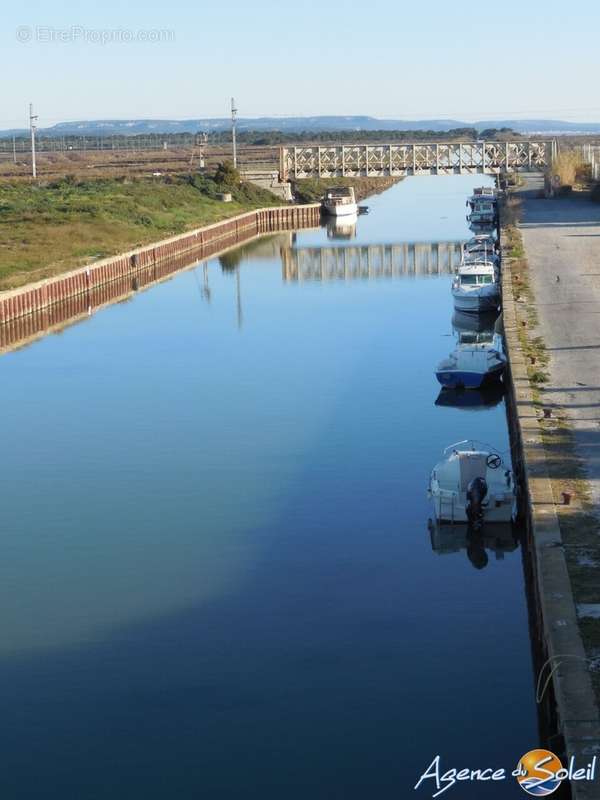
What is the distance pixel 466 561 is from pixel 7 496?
8801mm

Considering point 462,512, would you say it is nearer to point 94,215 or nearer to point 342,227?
point 94,215

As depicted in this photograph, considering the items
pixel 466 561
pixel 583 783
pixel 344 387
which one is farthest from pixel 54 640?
pixel 344 387

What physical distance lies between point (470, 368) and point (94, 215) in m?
46.1

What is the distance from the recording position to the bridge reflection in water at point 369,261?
64.1 metres

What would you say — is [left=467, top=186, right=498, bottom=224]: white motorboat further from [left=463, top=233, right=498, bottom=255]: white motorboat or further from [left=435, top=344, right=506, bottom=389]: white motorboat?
[left=435, top=344, right=506, bottom=389]: white motorboat

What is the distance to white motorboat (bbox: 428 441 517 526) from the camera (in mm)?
22016

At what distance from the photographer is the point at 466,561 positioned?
2127 cm

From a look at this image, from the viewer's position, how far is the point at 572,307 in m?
38.4

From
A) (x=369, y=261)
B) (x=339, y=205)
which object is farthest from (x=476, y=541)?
(x=339, y=205)

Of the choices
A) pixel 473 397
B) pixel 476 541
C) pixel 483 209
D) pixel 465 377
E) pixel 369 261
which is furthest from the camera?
pixel 483 209

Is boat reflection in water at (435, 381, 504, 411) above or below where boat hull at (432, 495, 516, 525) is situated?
below

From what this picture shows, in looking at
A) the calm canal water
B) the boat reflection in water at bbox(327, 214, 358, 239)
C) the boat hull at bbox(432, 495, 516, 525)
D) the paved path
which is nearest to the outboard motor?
the boat hull at bbox(432, 495, 516, 525)

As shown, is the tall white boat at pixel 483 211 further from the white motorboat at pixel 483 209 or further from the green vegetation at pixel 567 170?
the green vegetation at pixel 567 170

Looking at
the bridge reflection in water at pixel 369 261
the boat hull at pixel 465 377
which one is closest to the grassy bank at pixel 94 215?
the bridge reflection in water at pixel 369 261
